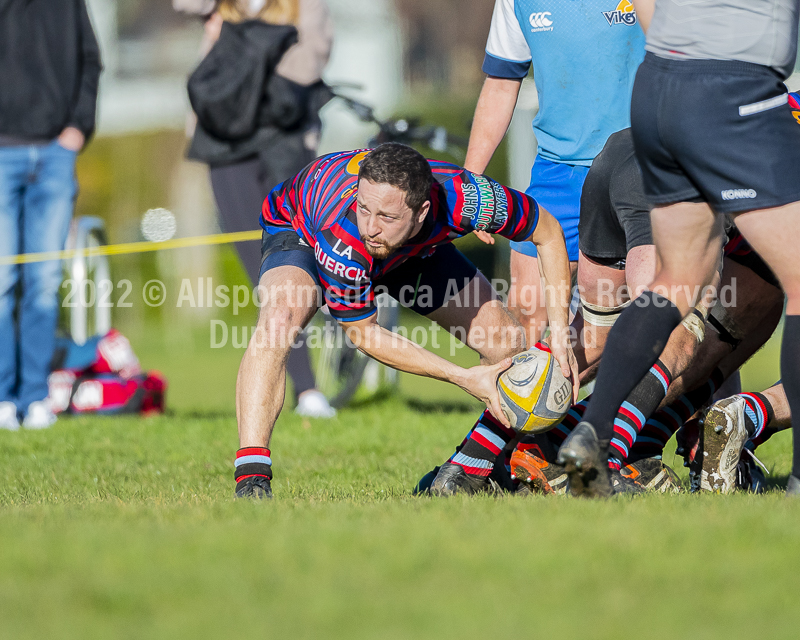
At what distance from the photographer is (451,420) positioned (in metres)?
7.54

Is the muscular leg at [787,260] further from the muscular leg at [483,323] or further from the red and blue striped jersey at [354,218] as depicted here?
the muscular leg at [483,323]

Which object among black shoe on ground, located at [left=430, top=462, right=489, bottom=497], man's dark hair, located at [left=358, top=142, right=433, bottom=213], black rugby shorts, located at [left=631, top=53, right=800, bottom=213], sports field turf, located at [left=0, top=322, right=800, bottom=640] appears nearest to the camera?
sports field turf, located at [left=0, top=322, right=800, bottom=640]

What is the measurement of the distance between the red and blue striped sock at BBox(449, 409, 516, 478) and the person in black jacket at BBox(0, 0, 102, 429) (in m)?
4.01

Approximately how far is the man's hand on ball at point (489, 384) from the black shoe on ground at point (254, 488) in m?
0.95

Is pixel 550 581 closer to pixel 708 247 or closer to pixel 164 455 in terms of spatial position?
pixel 708 247

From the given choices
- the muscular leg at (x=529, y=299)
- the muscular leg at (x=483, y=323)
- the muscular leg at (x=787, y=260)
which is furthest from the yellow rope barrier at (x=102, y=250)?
the muscular leg at (x=787, y=260)

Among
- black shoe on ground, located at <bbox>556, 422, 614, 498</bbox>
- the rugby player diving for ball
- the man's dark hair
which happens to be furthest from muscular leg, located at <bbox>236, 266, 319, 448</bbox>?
black shoe on ground, located at <bbox>556, 422, 614, 498</bbox>

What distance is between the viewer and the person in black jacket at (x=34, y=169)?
297 inches

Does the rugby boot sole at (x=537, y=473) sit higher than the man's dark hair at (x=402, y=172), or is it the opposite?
the man's dark hair at (x=402, y=172)

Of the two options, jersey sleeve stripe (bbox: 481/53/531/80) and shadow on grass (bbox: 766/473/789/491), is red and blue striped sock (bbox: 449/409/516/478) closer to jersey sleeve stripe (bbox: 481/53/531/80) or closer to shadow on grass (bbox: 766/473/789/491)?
shadow on grass (bbox: 766/473/789/491)

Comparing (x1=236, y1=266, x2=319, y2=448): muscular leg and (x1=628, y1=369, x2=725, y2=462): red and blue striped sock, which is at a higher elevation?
(x1=236, y1=266, x2=319, y2=448): muscular leg

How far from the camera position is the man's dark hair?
4031 millimetres

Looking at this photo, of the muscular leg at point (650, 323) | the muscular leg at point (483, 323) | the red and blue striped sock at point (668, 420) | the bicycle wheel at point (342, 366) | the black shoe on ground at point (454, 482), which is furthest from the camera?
the bicycle wheel at point (342, 366)

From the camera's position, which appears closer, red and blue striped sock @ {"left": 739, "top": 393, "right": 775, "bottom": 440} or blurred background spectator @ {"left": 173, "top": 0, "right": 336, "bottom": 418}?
red and blue striped sock @ {"left": 739, "top": 393, "right": 775, "bottom": 440}
